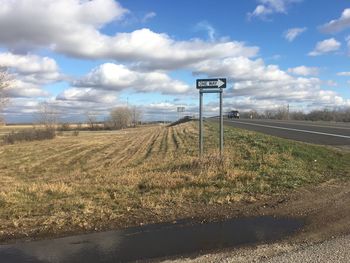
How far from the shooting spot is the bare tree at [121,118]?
14252 centimetres

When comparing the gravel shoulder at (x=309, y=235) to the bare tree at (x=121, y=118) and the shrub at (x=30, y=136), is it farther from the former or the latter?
the bare tree at (x=121, y=118)

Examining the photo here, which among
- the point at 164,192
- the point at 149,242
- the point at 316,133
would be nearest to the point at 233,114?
the point at 316,133

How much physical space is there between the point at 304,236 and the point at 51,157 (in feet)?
94.1

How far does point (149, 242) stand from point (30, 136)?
62516 mm

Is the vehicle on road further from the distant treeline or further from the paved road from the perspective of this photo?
the paved road

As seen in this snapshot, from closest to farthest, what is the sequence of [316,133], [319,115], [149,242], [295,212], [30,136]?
[149,242] → [295,212] → [316,133] → [30,136] → [319,115]

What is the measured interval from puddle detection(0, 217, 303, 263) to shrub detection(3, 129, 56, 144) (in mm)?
57720

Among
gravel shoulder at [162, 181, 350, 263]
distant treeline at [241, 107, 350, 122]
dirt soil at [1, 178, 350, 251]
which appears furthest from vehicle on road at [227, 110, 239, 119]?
gravel shoulder at [162, 181, 350, 263]

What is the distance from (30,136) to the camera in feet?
217

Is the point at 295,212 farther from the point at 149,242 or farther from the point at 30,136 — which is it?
the point at 30,136

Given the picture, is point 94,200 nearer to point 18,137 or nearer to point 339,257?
point 339,257

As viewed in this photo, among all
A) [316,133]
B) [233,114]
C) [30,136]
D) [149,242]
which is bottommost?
[30,136]

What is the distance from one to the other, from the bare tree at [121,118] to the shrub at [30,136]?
70839 millimetres

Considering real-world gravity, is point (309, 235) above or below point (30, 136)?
above
